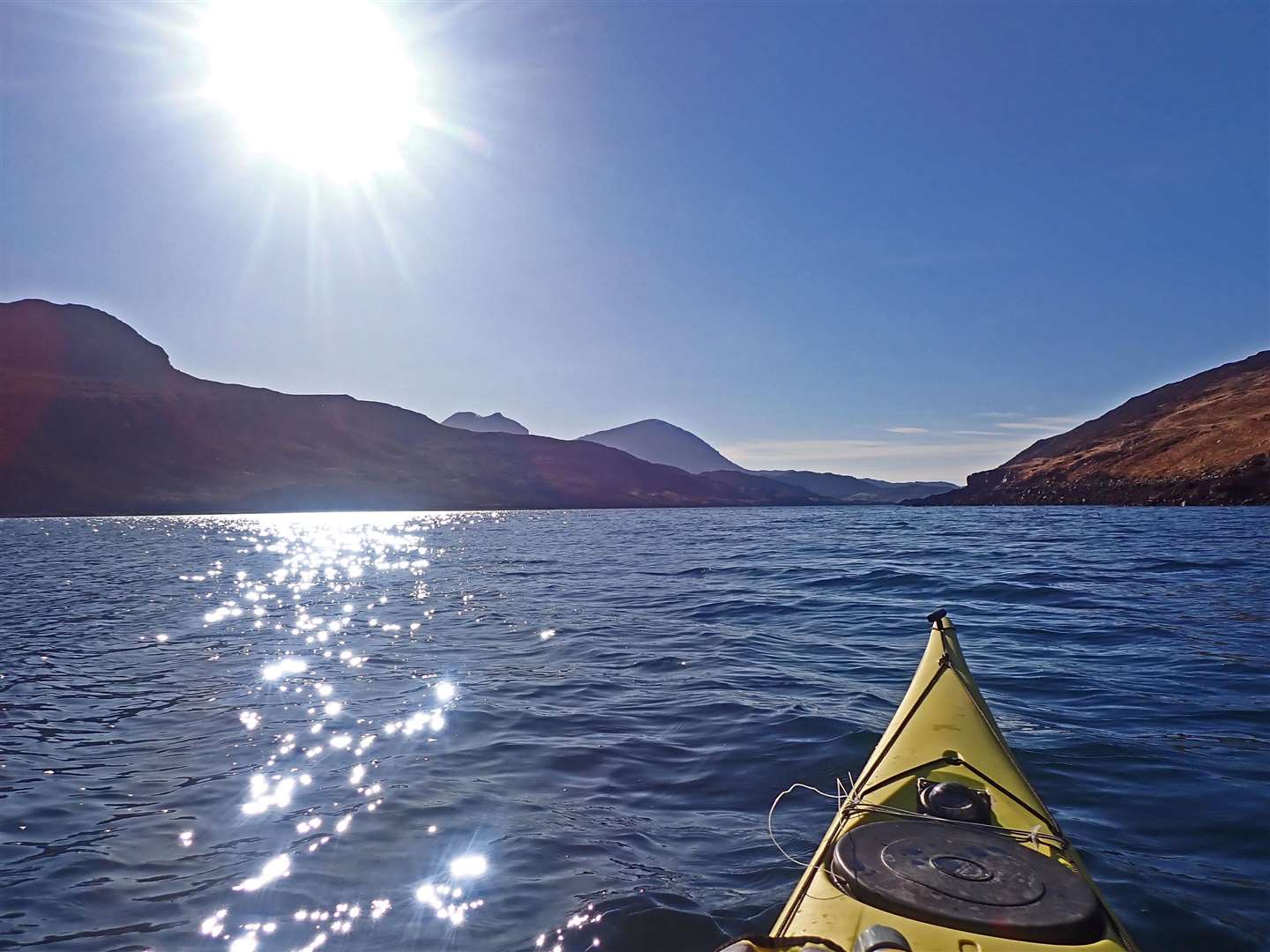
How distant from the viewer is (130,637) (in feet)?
47.3

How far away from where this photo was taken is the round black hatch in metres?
3.36

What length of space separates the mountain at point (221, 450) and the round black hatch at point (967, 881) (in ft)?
383

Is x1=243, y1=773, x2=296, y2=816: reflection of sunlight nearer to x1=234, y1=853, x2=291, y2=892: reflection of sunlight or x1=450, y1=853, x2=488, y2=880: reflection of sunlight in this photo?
x1=234, y1=853, x2=291, y2=892: reflection of sunlight

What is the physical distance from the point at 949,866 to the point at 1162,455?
9239 centimetres

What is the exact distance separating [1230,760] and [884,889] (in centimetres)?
577

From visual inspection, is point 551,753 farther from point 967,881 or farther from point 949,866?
point 967,881

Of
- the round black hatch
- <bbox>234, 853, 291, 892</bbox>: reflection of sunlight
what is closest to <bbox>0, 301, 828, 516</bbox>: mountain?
<bbox>234, 853, 291, 892</bbox>: reflection of sunlight

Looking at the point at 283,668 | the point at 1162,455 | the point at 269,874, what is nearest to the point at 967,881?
the point at 269,874

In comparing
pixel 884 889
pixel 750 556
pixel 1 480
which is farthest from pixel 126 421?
pixel 884 889

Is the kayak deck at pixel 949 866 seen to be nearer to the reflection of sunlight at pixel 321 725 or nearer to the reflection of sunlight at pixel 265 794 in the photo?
the reflection of sunlight at pixel 321 725

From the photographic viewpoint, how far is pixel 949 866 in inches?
151

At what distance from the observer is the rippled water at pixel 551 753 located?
495 cm

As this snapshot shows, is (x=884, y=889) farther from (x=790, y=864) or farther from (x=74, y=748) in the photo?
(x=74, y=748)

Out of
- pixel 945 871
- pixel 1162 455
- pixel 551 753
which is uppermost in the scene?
pixel 1162 455
